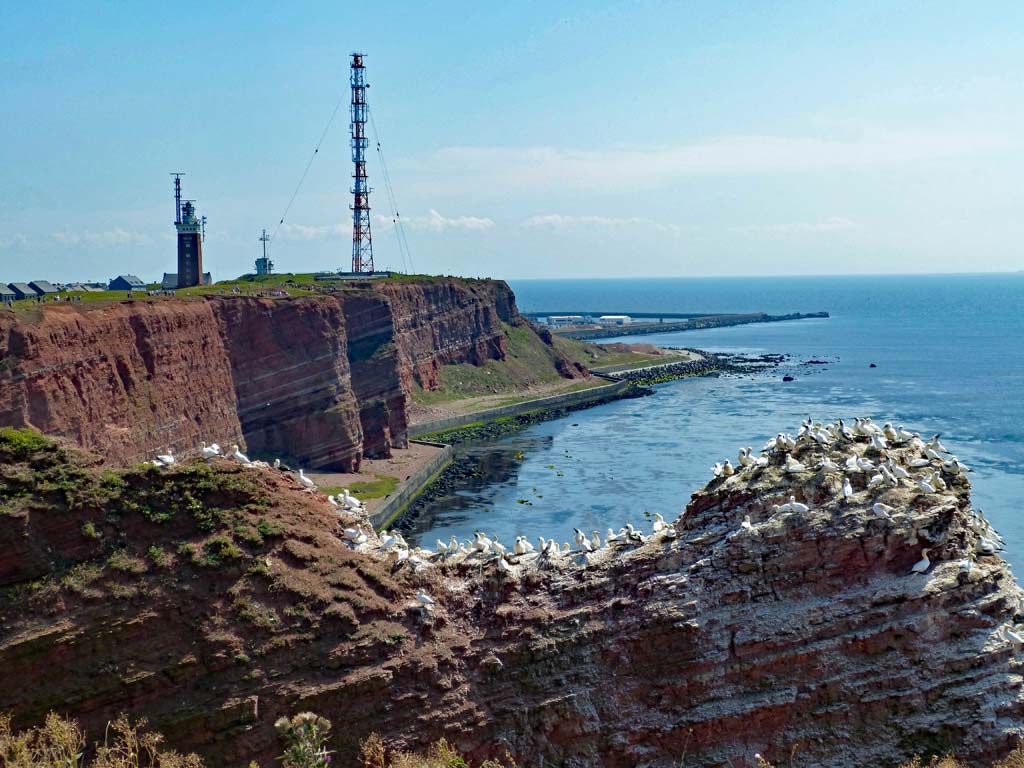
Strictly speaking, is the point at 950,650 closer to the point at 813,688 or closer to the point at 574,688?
the point at 813,688

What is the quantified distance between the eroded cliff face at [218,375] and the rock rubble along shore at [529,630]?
13.8 meters

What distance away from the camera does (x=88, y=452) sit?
21406 millimetres

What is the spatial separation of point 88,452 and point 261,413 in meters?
42.2

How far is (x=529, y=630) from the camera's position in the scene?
2027 centimetres

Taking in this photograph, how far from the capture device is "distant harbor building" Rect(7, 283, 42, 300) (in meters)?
66.2

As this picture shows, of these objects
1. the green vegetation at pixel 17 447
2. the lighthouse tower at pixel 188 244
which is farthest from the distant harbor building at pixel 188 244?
the green vegetation at pixel 17 447

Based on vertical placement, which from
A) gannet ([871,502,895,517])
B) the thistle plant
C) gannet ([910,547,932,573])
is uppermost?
gannet ([871,502,895,517])

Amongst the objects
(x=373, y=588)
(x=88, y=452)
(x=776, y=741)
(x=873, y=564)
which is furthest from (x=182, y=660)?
(x=873, y=564)

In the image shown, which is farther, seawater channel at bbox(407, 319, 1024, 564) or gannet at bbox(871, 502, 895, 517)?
seawater channel at bbox(407, 319, 1024, 564)

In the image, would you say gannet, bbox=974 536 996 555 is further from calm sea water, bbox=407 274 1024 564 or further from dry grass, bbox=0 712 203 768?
calm sea water, bbox=407 274 1024 564

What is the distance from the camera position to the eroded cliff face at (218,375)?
44.9 meters

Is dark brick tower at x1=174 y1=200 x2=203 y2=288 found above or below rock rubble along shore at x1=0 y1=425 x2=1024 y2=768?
above

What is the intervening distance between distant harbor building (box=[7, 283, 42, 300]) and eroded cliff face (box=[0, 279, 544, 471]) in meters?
14.0

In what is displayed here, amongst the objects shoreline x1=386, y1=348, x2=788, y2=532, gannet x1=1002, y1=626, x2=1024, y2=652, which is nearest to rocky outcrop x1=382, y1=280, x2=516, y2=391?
shoreline x1=386, y1=348, x2=788, y2=532
